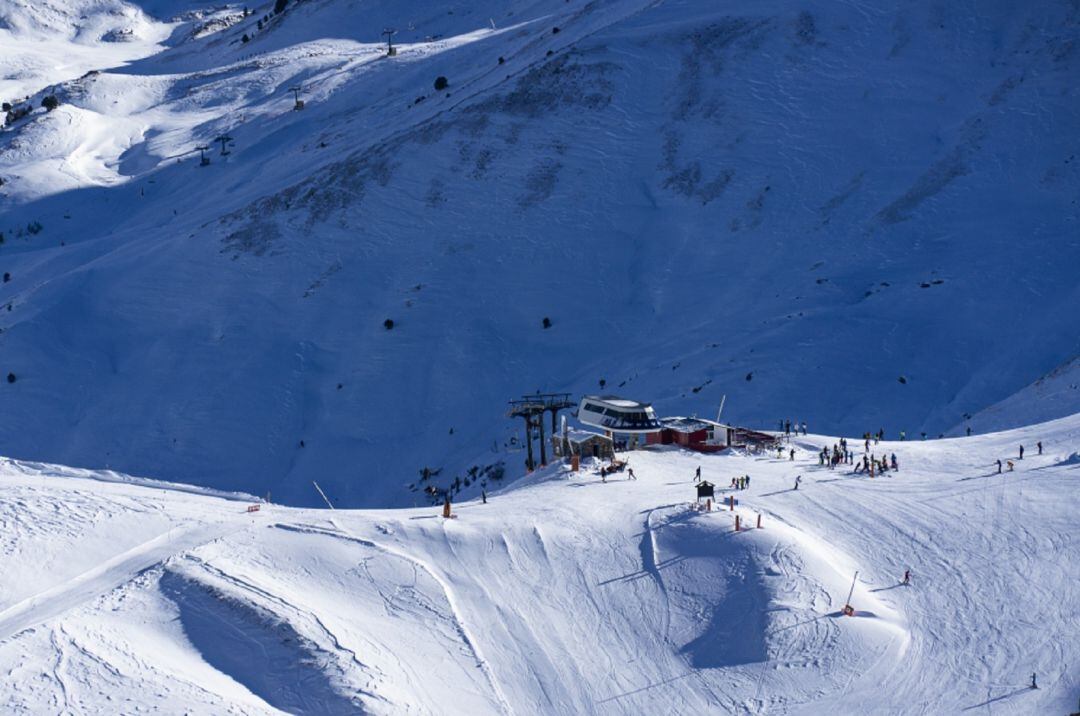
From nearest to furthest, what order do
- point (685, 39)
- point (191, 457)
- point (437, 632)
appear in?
point (437, 632)
point (191, 457)
point (685, 39)

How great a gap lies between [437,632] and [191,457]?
33.6 m

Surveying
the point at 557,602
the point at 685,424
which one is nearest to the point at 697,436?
the point at 685,424

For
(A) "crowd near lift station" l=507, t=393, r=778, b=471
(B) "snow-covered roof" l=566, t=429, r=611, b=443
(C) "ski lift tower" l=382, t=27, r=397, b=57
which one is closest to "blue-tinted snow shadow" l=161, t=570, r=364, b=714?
(A) "crowd near lift station" l=507, t=393, r=778, b=471

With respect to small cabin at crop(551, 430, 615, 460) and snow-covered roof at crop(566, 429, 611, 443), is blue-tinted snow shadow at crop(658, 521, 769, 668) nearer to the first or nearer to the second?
small cabin at crop(551, 430, 615, 460)

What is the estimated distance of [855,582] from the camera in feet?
129

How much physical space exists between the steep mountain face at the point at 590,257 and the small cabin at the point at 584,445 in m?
5.35

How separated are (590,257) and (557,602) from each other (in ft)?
129

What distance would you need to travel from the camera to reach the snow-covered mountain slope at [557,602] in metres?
34.6

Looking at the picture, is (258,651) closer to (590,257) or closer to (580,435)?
(580,435)

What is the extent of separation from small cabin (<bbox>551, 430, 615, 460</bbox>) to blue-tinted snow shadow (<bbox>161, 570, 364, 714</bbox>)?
Result: 16981 mm

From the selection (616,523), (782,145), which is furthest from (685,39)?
(616,523)

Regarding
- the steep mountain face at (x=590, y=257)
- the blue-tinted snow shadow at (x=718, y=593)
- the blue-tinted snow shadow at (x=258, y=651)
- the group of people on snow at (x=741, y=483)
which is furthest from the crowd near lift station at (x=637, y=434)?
the blue-tinted snow shadow at (x=258, y=651)

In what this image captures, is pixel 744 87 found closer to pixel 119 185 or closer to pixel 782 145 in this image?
pixel 782 145

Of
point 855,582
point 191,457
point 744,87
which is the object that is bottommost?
point 191,457
